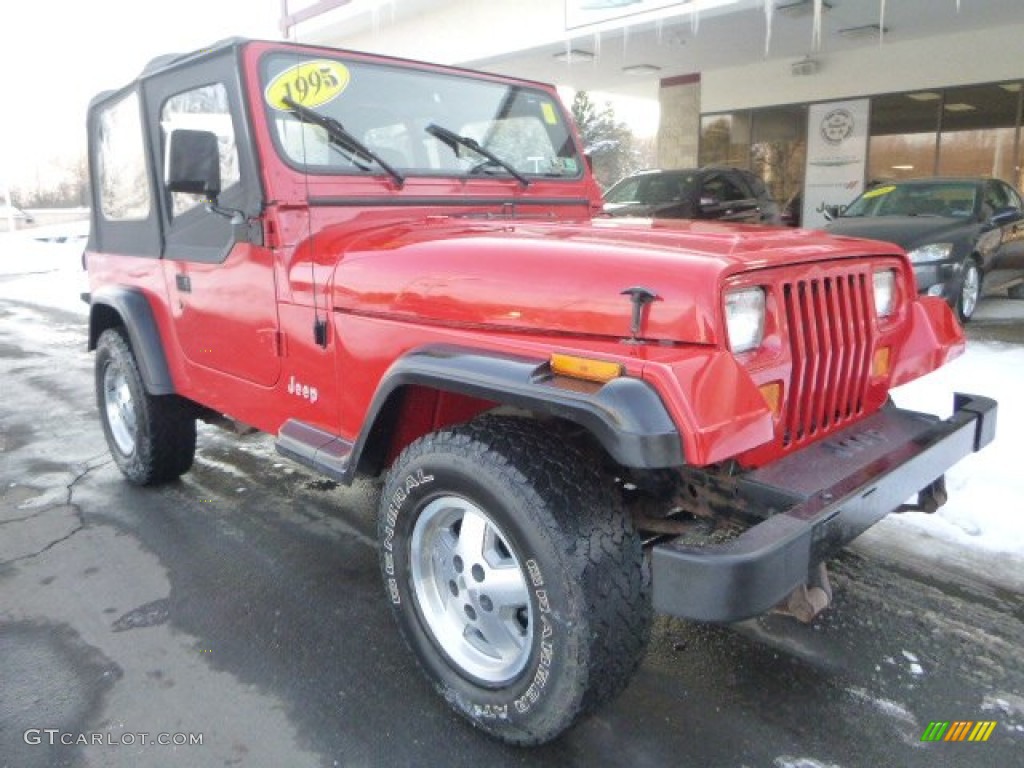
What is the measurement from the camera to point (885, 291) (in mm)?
2689

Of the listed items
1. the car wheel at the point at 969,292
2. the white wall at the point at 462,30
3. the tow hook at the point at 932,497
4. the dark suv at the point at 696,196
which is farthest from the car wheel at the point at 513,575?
the white wall at the point at 462,30

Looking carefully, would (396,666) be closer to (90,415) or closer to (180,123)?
(180,123)

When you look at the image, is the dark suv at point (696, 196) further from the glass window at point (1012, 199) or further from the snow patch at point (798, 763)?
the snow patch at point (798, 763)

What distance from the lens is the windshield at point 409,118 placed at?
3.02m

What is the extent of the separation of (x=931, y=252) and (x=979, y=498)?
4.86 meters

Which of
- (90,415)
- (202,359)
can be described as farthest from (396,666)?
(90,415)

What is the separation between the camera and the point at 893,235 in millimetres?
8211

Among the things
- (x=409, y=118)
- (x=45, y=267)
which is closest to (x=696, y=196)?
(x=409, y=118)

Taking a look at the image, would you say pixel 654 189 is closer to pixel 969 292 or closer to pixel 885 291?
pixel 969 292

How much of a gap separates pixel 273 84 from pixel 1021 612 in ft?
11.2

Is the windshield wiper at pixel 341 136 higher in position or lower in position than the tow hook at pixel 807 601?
higher

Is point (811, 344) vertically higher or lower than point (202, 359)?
higher

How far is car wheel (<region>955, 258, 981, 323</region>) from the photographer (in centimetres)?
826

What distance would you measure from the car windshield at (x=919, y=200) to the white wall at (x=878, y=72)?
428cm
